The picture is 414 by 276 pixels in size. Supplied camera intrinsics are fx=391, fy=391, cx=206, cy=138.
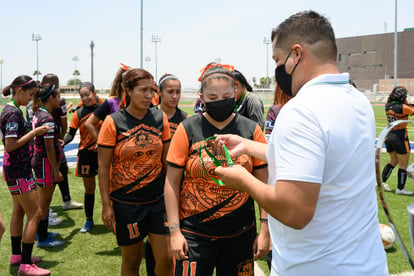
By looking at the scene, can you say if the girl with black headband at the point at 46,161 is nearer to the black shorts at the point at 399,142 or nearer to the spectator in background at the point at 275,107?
the spectator in background at the point at 275,107

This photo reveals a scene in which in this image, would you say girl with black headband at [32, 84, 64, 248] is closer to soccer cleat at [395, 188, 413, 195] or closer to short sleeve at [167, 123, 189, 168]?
short sleeve at [167, 123, 189, 168]

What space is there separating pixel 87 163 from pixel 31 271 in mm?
2198

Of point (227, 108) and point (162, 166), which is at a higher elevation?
point (227, 108)

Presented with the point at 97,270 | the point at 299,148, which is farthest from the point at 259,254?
the point at 97,270

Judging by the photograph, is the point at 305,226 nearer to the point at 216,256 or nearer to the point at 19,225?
the point at 216,256

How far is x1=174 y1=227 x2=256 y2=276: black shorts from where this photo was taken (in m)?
2.73

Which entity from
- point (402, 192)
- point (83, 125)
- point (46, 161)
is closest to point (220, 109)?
point (46, 161)

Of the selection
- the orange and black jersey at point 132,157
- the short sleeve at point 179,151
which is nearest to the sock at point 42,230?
the orange and black jersey at point 132,157

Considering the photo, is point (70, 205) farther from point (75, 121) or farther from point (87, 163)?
point (75, 121)

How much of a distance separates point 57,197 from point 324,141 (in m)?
7.43

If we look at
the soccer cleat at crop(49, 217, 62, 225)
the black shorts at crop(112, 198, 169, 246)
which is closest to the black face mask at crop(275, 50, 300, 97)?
the black shorts at crop(112, 198, 169, 246)

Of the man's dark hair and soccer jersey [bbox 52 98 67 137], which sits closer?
the man's dark hair

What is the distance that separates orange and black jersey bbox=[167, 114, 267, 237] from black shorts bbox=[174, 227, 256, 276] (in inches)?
2.5

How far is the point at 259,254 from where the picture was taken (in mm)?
2922
